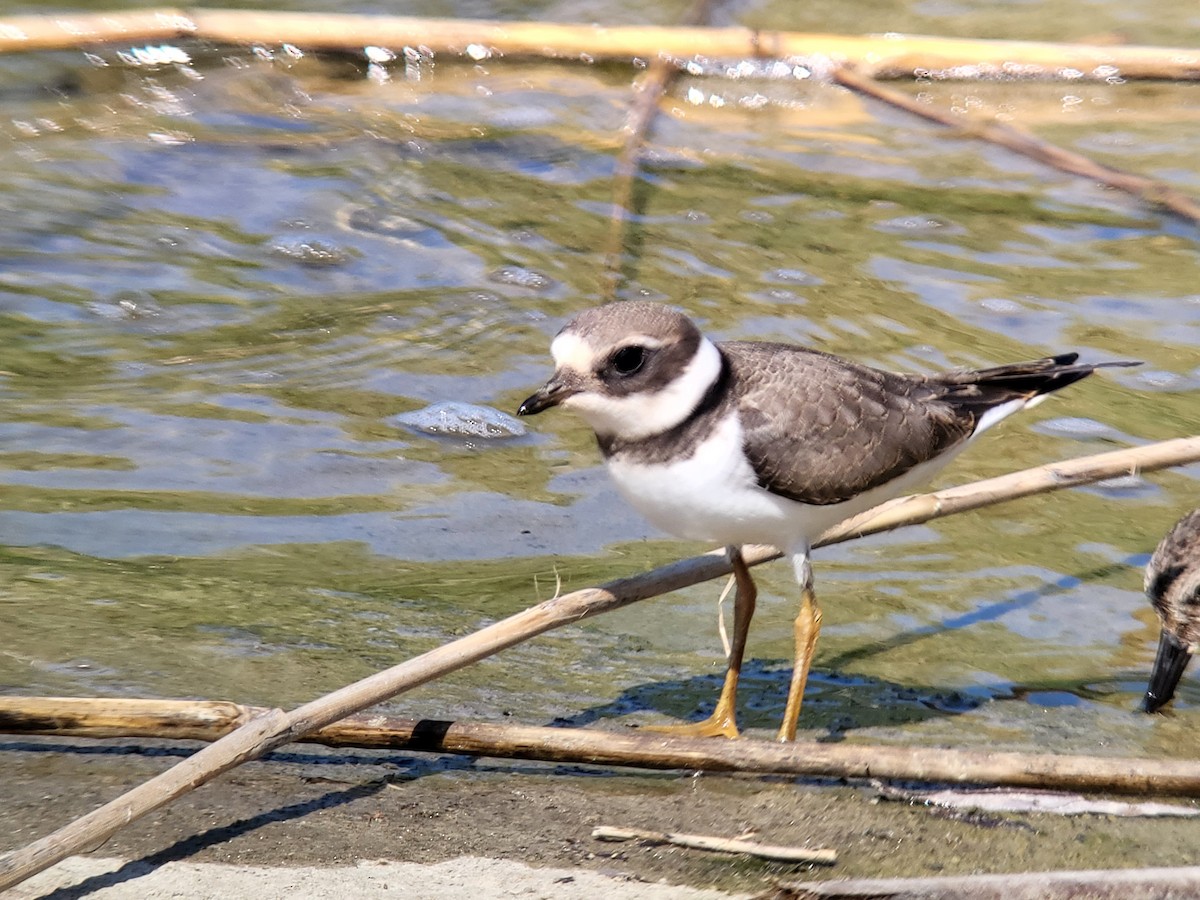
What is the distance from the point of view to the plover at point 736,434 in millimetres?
3971

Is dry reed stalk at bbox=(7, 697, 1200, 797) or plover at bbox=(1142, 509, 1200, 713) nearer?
dry reed stalk at bbox=(7, 697, 1200, 797)

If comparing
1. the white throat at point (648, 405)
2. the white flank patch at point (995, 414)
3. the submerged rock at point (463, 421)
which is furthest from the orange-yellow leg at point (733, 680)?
the submerged rock at point (463, 421)

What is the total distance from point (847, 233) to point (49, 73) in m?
5.12

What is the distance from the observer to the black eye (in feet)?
13.1

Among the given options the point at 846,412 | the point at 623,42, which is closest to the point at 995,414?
the point at 846,412

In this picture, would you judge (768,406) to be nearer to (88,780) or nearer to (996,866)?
(996,866)

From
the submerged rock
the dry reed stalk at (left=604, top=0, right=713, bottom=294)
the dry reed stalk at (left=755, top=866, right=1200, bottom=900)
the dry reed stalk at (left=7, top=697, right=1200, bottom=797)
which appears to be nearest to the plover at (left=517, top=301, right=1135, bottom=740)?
the dry reed stalk at (left=7, top=697, right=1200, bottom=797)

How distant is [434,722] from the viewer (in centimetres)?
373

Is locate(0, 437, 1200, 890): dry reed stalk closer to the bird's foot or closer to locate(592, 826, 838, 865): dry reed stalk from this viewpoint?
the bird's foot

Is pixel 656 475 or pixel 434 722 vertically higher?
pixel 656 475

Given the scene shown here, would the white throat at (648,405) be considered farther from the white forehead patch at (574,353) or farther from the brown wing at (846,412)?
the brown wing at (846,412)

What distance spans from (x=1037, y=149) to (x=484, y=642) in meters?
5.86

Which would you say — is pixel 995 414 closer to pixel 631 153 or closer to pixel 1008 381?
pixel 1008 381

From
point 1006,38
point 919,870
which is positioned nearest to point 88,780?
point 919,870
